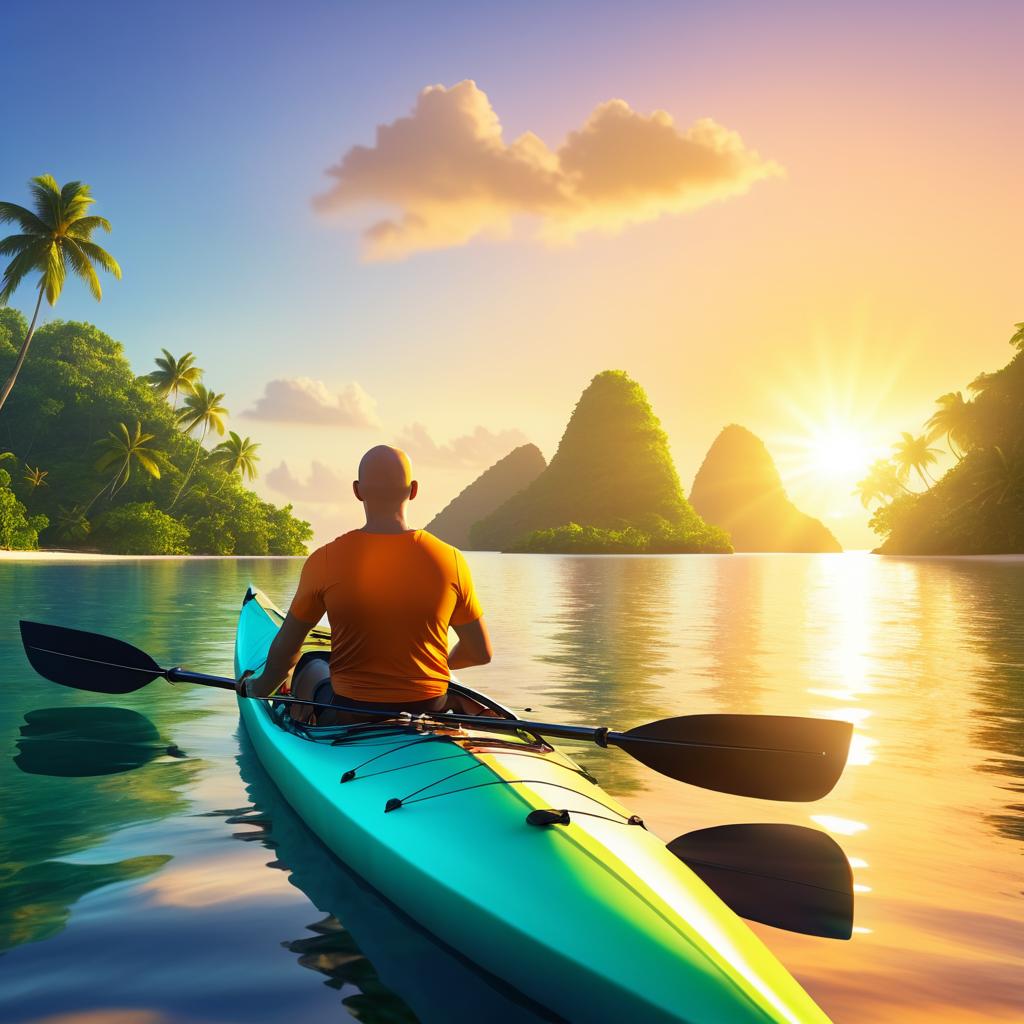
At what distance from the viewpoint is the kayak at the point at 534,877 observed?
2.32 m

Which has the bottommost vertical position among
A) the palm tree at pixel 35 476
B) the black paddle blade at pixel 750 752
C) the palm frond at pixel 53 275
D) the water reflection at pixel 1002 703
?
the water reflection at pixel 1002 703

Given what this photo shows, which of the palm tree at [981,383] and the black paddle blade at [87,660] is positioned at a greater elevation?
the palm tree at [981,383]

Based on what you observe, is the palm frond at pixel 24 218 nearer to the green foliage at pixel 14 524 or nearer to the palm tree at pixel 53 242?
the palm tree at pixel 53 242

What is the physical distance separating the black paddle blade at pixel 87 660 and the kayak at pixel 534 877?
2.16 meters

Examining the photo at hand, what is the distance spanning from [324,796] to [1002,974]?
250 centimetres

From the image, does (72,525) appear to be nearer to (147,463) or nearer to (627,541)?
(147,463)

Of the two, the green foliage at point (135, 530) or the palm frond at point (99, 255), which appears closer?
the palm frond at point (99, 255)

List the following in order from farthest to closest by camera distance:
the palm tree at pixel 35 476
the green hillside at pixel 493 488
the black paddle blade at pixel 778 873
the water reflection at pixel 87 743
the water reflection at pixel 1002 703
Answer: the green hillside at pixel 493 488 → the palm tree at pixel 35 476 → the water reflection at pixel 87 743 → the water reflection at pixel 1002 703 → the black paddle blade at pixel 778 873

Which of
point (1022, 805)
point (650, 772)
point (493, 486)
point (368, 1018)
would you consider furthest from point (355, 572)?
point (493, 486)

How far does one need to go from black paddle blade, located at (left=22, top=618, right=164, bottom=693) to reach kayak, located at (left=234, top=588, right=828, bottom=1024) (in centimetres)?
216

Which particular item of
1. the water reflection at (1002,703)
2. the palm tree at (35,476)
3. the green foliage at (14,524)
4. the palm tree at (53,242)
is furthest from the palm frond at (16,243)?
the water reflection at (1002,703)

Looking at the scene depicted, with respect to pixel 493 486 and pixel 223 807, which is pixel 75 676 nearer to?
pixel 223 807

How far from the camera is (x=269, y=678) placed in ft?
12.7

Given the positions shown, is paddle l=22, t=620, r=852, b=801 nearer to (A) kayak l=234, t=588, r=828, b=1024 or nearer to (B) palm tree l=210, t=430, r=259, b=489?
(A) kayak l=234, t=588, r=828, b=1024
